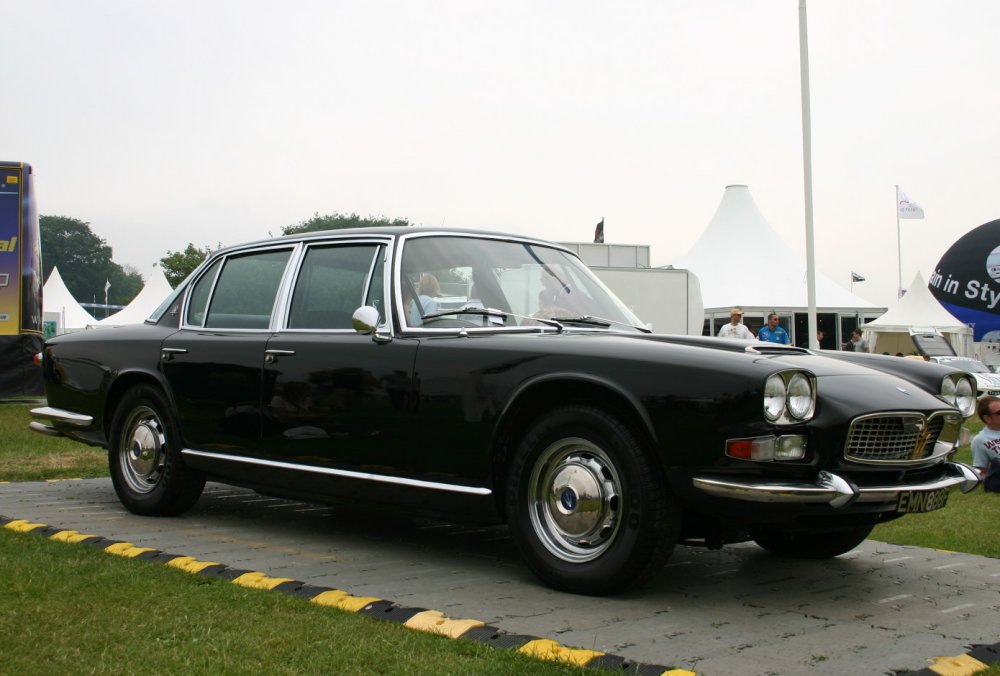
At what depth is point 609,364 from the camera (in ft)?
13.7

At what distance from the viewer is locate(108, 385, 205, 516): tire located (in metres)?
6.11

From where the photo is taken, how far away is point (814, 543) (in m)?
5.18

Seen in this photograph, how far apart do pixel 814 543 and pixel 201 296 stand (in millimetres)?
3823

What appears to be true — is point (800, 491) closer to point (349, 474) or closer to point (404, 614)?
point (404, 614)

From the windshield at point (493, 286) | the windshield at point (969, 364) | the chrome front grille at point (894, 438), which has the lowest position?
the windshield at point (969, 364)

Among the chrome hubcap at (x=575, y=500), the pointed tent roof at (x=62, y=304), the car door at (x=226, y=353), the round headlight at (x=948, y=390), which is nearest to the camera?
the chrome hubcap at (x=575, y=500)

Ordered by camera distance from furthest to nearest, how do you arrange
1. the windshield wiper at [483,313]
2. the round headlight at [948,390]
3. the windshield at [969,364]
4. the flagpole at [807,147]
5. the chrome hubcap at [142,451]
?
the windshield at [969,364], the flagpole at [807,147], the chrome hubcap at [142,451], the windshield wiper at [483,313], the round headlight at [948,390]

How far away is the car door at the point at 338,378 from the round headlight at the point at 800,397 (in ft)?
5.59

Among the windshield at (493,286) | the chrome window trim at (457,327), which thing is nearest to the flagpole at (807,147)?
the chrome window trim at (457,327)

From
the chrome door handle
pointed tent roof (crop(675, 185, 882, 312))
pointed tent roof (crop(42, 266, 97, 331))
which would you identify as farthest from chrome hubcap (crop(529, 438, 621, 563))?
pointed tent roof (crop(42, 266, 97, 331))

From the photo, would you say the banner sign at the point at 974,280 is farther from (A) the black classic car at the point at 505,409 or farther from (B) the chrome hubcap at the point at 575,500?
(B) the chrome hubcap at the point at 575,500

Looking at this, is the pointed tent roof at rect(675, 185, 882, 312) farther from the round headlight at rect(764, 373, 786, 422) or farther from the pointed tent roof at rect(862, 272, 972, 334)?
the round headlight at rect(764, 373, 786, 422)

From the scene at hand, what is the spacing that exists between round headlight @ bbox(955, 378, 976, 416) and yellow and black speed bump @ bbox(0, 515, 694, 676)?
2.43 metres

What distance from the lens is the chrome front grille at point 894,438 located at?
396 centimetres
